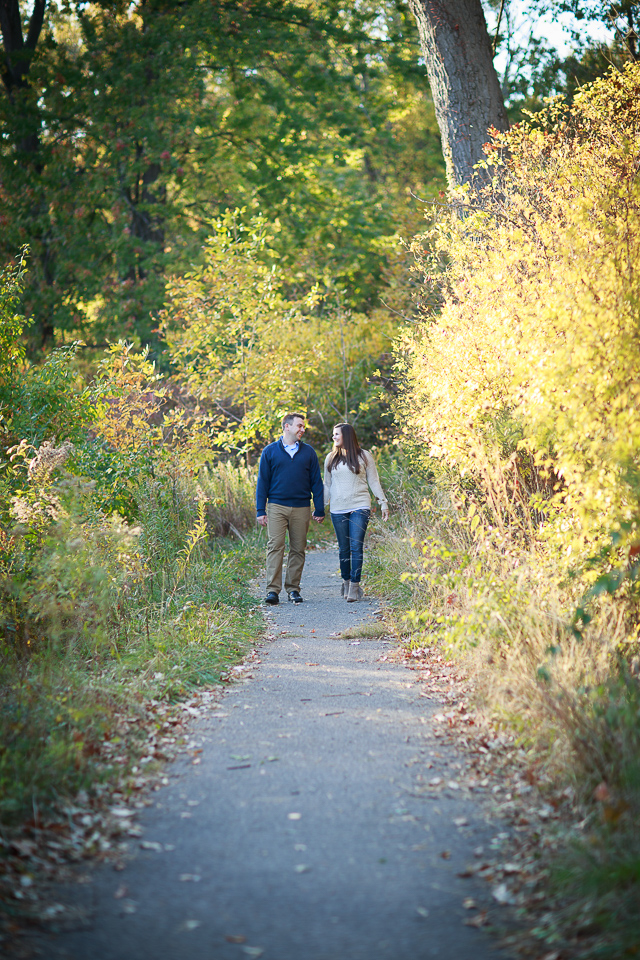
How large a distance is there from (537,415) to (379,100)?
17285mm

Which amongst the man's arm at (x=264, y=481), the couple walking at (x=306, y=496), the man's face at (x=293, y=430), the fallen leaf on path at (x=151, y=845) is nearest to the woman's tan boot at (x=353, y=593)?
the couple walking at (x=306, y=496)

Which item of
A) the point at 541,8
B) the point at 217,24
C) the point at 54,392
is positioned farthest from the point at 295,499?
the point at 217,24

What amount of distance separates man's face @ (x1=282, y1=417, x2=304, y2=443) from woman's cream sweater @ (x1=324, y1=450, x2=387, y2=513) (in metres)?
0.59

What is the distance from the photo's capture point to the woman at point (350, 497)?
29.1 ft

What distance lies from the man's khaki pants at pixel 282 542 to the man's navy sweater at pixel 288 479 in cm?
10

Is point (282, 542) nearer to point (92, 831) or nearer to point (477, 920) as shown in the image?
point (92, 831)

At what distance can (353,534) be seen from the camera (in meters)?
8.84

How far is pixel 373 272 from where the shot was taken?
21.0 m

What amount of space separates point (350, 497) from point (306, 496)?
0.60 m

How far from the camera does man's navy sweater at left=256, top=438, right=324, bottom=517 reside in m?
9.12

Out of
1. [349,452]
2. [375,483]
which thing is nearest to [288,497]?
[349,452]

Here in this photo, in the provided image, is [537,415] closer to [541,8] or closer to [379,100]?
[541,8]

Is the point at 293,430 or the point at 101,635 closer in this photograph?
the point at 101,635

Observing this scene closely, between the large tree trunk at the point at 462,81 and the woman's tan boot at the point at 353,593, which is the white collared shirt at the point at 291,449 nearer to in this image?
the woman's tan boot at the point at 353,593
